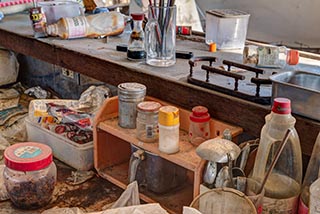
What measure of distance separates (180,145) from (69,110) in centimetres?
49

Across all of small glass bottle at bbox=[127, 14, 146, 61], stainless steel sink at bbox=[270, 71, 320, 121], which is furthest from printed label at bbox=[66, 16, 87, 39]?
stainless steel sink at bbox=[270, 71, 320, 121]

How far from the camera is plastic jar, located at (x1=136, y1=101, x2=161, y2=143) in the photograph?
4.08 feet

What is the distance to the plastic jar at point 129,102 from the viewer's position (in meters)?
Answer: 1.31

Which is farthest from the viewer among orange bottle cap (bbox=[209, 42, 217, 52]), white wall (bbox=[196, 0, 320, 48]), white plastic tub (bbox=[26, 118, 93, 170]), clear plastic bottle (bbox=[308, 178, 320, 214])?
white wall (bbox=[196, 0, 320, 48])

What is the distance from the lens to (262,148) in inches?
42.2

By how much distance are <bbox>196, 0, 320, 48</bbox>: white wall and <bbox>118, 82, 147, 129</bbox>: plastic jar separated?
2009 mm

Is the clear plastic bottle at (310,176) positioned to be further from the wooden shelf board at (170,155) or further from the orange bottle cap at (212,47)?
the orange bottle cap at (212,47)

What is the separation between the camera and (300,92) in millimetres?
1073

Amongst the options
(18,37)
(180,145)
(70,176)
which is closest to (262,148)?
(180,145)

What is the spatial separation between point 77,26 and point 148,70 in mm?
505

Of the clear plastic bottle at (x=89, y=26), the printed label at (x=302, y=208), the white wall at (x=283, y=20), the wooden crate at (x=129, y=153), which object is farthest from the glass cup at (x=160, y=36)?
the white wall at (x=283, y=20)

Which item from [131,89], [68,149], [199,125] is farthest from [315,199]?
[68,149]

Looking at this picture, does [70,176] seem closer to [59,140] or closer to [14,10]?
[59,140]

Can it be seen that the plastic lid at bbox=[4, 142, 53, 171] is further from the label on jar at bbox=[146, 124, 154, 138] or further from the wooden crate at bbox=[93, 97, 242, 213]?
the label on jar at bbox=[146, 124, 154, 138]
